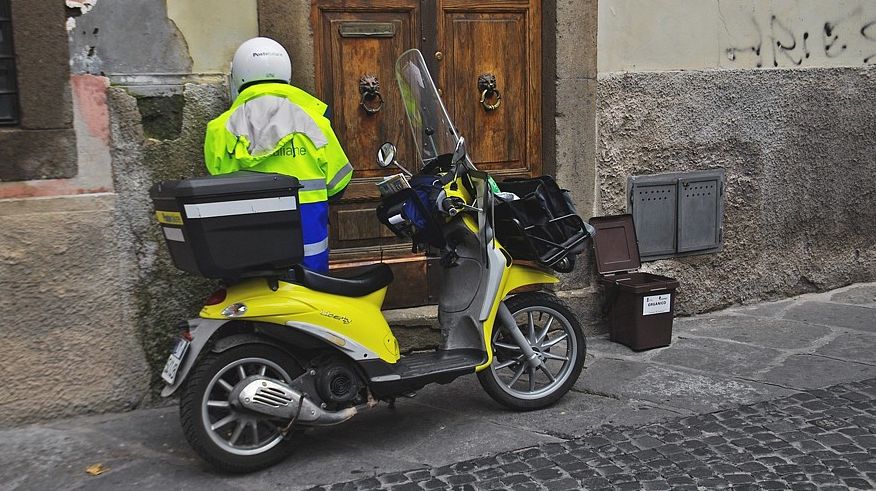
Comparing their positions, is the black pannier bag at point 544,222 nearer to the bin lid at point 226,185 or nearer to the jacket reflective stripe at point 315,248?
the jacket reflective stripe at point 315,248

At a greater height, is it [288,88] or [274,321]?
[288,88]

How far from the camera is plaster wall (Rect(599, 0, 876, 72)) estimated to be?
623 cm

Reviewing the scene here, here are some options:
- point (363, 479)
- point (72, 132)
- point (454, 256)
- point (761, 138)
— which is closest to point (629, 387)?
point (454, 256)

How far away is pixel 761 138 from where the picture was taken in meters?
6.74

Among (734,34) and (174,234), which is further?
(734,34)

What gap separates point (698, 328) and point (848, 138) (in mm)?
2054

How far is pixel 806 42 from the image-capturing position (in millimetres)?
6898

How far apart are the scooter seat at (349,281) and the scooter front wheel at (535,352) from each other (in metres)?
0.68

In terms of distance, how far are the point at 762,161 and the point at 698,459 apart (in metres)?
3.34

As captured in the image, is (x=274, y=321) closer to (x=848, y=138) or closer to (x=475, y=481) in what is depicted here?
(x=475, y=481)

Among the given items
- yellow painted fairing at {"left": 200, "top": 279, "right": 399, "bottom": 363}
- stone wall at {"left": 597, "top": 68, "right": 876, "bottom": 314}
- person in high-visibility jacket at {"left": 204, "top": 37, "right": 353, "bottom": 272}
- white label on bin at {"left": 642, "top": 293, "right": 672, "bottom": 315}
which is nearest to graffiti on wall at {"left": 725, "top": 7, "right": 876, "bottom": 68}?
stone wall at {"left": 597, "top": 68, "right": 876, "bottom": 314}

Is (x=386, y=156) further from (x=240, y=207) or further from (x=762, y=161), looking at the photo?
(x=762, y=161)

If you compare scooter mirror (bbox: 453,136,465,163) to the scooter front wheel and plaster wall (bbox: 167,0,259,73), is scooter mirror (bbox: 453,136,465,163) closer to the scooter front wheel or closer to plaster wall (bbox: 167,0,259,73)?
the scooter front wheel

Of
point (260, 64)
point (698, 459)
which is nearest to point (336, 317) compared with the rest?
point (260, 64)
